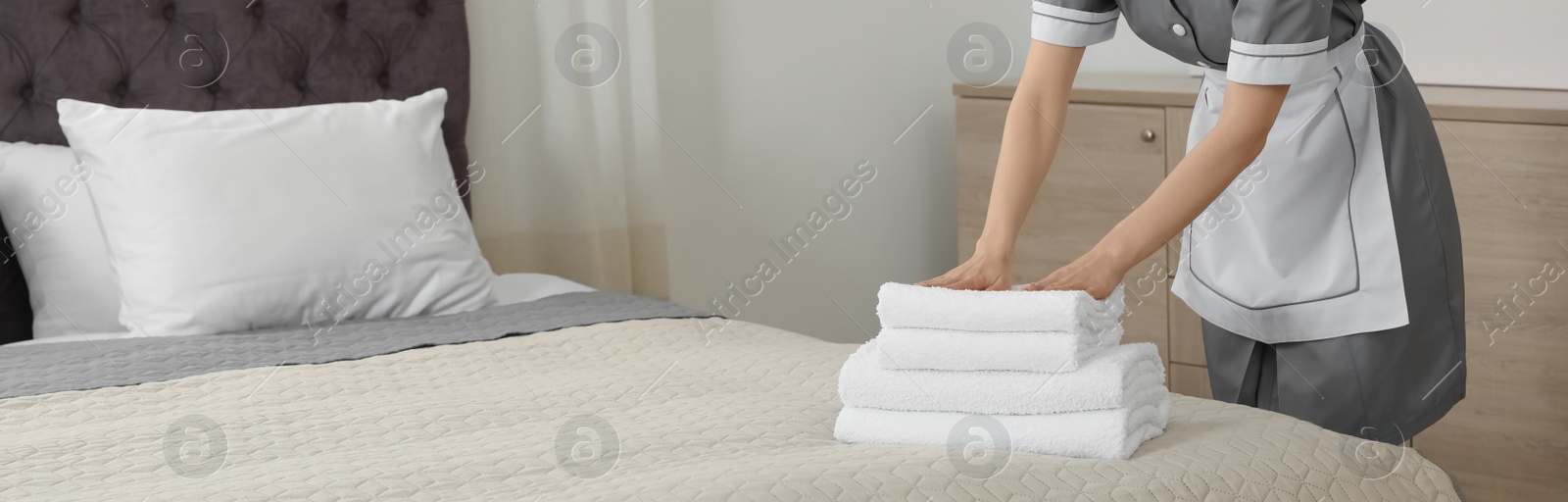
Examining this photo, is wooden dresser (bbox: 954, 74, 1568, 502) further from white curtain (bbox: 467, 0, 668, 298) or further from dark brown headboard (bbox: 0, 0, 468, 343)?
dark brown headboard (bbox: 0, 0, 468, 343)

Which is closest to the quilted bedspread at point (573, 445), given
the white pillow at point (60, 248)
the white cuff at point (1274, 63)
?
the white cuff at point (1274, 63)

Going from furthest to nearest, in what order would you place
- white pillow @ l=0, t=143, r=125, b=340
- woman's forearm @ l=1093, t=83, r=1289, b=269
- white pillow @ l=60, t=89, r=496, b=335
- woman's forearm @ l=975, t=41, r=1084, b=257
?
white pillow @ l=0, t=143, r=125, b=340 < white pillow @ l=60, t=89, r=496, b=335 < woman's forearm @ l=975, t=41, r=1084, b=257 < woman's forearm @ l=1093, t=83, r=1289, b=269

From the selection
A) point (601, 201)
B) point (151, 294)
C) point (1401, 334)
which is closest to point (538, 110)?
point (601, 201)

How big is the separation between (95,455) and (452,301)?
73 cm

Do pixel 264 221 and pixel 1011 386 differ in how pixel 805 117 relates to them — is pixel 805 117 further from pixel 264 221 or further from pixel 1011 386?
pixel 1011 386

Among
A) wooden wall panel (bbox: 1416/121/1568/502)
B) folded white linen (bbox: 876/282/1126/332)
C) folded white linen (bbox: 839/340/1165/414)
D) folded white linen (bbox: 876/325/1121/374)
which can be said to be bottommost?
Result: wooden wall panel (bbox: 1416/121/1568/502)

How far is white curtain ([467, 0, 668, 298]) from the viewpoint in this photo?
7.99 feet

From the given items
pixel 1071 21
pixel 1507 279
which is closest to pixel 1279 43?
pixel 1071 21

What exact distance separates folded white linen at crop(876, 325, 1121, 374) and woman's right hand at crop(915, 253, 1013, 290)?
3.3 inches

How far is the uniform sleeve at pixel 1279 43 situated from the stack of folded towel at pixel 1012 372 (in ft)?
0.82

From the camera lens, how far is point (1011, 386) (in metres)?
1.08

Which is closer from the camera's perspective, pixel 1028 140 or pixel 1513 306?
pixel 1028 140

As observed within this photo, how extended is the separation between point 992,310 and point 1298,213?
0.55 m

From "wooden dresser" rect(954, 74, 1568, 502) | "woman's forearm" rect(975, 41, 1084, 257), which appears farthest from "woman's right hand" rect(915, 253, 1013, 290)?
"wooden dresser" rect(954, 74, 1568, 502)
